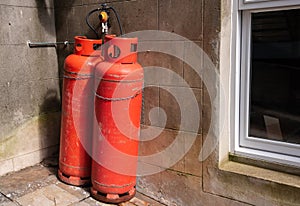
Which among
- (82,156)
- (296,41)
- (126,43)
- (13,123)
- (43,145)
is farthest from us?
(43,145)

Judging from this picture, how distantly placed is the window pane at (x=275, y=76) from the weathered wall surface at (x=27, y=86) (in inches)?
78.7

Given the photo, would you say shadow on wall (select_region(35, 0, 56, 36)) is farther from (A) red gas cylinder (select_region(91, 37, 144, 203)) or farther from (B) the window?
(B) the window

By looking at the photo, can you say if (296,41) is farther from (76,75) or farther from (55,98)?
(55,98)

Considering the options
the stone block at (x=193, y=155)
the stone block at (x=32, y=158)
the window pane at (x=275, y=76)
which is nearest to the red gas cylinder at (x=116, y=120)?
the stone block at (x=193, y=155)

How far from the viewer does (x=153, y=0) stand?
96.7 inches

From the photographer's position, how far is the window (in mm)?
2068

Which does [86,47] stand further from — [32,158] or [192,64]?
[32,158]

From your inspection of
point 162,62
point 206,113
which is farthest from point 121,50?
point 206,113

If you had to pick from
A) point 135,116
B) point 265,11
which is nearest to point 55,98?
point 135,116

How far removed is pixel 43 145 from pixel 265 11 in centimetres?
242

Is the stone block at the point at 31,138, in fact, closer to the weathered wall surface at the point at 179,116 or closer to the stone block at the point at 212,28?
the weathered wall surface at the point at 179,116

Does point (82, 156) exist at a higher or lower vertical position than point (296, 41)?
lower

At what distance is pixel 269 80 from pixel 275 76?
0.16 ft

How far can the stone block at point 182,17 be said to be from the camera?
2.26 meters
